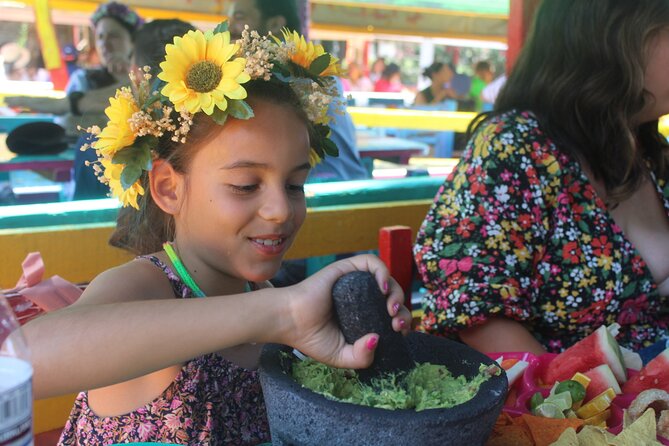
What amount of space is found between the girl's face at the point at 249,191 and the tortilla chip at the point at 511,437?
2.09 ft

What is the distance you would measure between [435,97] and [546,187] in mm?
6981

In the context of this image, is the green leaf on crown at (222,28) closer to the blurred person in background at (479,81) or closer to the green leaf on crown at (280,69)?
the green leaf on crown at (280,69)

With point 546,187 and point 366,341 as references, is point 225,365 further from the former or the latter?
point 546,187

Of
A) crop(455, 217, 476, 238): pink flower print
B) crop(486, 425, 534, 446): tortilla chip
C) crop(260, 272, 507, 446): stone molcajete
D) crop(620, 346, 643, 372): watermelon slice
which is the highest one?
crop(260, 272, 507, 446): stone molcajete

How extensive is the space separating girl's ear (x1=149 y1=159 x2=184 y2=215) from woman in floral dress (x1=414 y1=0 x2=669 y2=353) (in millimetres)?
1110

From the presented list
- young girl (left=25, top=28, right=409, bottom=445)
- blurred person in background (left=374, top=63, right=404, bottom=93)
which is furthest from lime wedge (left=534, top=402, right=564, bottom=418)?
blurred person in background (left=374, top=63, right=404, bottom=93)

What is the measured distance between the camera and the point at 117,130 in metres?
1.75

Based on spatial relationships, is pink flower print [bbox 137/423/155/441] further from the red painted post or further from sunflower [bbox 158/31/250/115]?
the red painted post

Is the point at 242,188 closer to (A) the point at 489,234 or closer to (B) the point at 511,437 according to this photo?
(B) the point at 511,437

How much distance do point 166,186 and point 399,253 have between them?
131cm

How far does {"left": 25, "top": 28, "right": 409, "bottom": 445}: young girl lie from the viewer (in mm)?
1640

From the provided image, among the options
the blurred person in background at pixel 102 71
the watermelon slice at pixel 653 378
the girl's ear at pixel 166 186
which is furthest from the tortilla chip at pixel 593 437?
the blurred person in background at pixel 102 71

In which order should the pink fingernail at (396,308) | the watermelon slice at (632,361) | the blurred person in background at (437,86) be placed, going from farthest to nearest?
the blurred person in background at (437,86), the watermelon slice at (632,361), the pink fingernail at (396,308)

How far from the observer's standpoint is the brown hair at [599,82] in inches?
107
